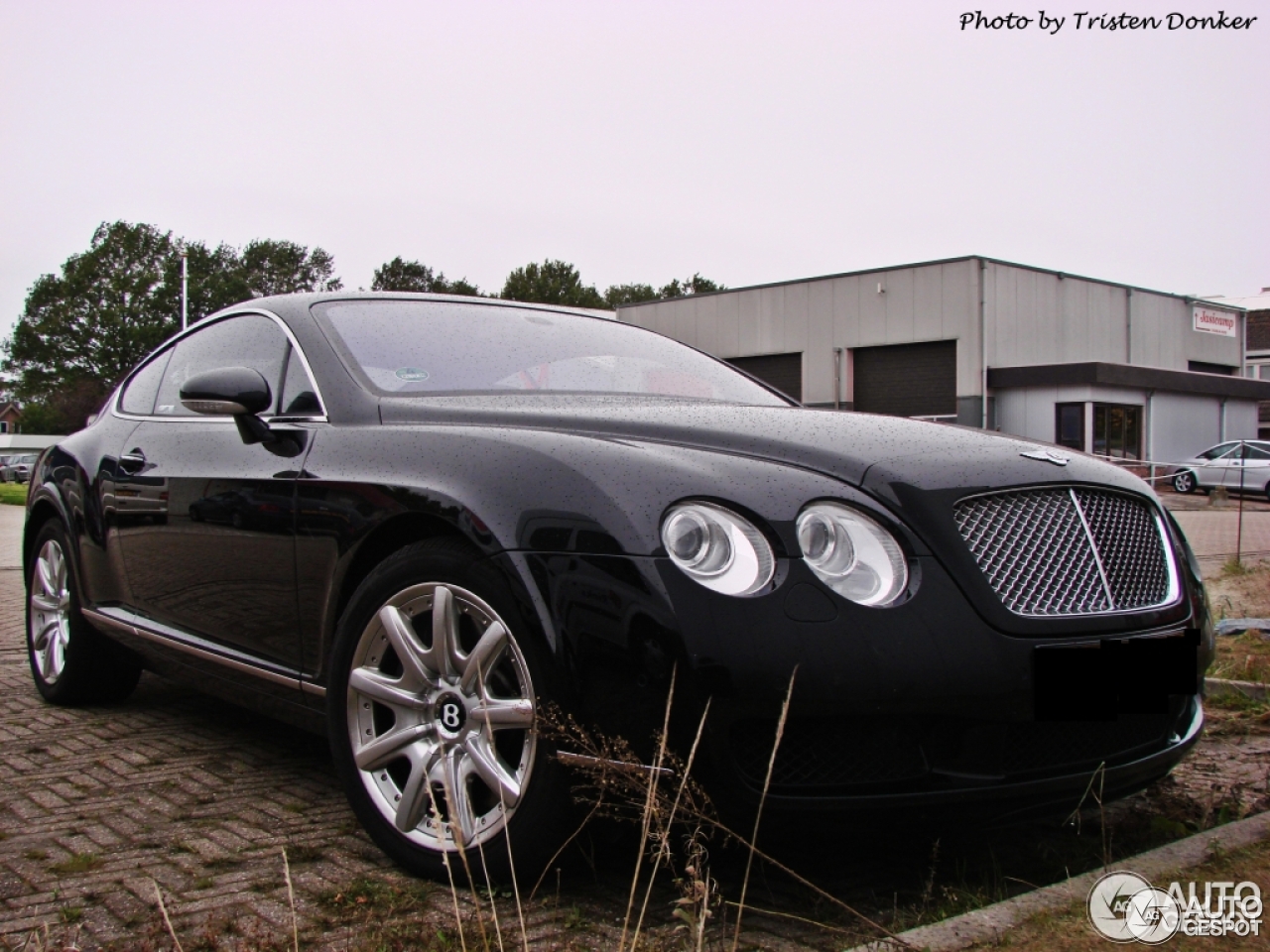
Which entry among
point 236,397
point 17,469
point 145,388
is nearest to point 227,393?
point 236,397

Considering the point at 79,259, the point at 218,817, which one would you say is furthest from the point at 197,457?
the point at 79,259

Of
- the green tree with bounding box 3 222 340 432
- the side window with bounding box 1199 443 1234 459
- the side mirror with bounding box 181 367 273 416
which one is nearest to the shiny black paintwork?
the side mirror with bounding box 181 367 273 416


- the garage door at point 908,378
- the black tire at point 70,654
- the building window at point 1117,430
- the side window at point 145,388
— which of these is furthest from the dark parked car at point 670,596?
the garage door at point 908,378

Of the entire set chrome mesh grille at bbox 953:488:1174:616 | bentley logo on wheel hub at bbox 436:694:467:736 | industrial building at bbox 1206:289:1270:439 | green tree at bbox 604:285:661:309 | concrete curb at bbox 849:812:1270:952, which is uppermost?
green tree at bbox 604:285:661:309

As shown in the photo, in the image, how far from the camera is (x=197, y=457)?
3.94m

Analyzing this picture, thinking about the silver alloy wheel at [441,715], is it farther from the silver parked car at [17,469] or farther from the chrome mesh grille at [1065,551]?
the silver parked car at [17,469]

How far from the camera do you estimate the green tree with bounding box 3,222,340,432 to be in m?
79.8

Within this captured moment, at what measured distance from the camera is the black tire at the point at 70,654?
4.91 m

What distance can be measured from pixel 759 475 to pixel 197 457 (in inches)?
81.6

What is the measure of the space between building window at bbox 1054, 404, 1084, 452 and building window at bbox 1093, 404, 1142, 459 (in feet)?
1.28

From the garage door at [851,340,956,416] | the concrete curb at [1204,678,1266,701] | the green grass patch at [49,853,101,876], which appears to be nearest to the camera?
the green grass patch at [49,853,101,876]

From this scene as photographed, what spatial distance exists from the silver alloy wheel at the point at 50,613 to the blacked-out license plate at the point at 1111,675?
3872 mm

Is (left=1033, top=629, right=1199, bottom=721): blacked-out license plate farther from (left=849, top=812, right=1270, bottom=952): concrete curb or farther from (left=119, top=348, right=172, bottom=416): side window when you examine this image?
(left=119, top=348, right=172, bottom=416): side window

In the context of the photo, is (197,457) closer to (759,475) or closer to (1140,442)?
(759,475)
